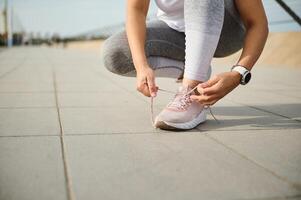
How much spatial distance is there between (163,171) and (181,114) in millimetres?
631

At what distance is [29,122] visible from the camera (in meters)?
1.97

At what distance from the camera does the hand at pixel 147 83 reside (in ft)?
5.63

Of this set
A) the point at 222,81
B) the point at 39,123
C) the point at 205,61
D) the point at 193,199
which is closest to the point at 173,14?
the point at 205,61

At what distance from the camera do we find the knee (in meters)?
2.35

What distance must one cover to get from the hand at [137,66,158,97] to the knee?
0.59 meters

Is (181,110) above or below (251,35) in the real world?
below

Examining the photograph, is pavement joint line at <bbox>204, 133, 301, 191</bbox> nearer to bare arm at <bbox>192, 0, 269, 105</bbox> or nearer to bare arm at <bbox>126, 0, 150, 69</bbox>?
bare arm at <bbox>192, 0, 269, 105</bbox>

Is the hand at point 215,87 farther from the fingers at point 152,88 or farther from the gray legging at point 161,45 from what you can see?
the gray legging at point 161,45

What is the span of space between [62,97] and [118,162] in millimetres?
1705

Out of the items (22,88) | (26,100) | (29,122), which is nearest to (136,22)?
(29,122)

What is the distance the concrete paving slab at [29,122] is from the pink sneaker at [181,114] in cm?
50

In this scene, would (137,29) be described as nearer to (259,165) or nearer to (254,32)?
(254,32)

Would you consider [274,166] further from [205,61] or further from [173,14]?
[173,14]

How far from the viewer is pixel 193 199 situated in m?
1.05
